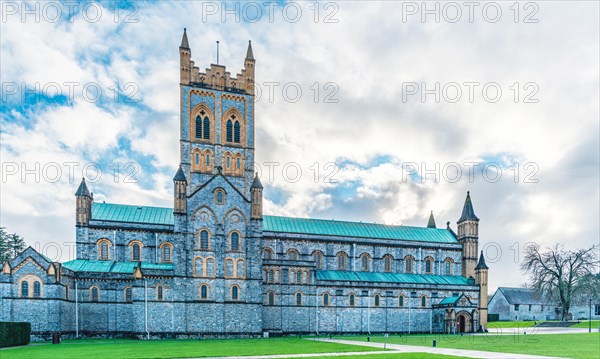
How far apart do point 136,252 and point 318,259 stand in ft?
84.8

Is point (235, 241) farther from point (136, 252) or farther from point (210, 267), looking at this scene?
point (136, 252)

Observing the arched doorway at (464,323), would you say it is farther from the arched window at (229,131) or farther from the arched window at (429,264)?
the arched window at (229,131)

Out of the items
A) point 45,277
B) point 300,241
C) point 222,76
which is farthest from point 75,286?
point 222,76

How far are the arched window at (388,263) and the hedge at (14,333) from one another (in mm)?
47757

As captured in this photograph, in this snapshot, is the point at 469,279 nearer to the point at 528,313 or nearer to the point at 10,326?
the point at 528,313

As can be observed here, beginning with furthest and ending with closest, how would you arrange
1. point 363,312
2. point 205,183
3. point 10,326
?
point 363,312 < point 205,183 < point 10,326

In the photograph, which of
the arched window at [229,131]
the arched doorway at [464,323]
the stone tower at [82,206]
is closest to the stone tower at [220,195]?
the arched window at [229,131]

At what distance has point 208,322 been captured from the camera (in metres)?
50.9

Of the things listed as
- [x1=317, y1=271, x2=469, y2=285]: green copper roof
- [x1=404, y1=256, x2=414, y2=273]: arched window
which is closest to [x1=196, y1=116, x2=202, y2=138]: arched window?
[x1=317, y1=271, x2=469, y2=285]: green copper roof

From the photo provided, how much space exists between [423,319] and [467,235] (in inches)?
665

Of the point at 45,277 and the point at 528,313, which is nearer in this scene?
the point at 45,277

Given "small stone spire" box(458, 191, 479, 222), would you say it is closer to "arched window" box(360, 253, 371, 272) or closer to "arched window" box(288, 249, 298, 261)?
"arched window" box(360, 253, 371, 272)

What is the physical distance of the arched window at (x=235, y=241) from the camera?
5359cm

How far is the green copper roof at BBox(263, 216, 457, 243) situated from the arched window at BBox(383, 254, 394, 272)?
10.7 ft
